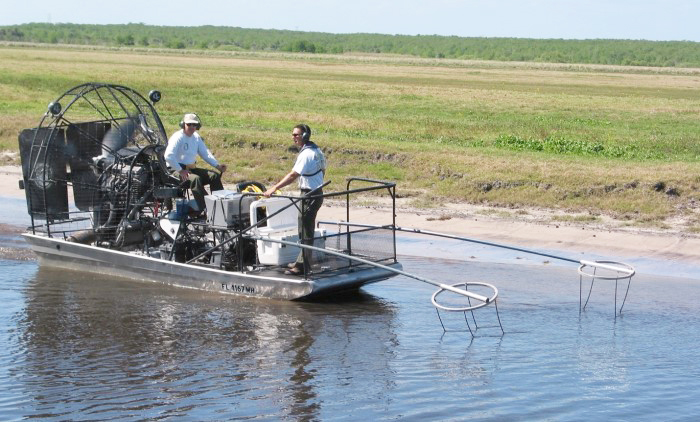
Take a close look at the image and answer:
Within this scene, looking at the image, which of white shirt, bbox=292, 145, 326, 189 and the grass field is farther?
the grass field

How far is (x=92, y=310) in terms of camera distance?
12.7 metres

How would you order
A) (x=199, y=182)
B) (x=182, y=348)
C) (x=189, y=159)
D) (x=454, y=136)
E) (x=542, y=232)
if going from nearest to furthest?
(x=182, y=348) < (x=199, y=182) < (x=189, y=159) < (x=542, y=232) < (x=454, y=136)

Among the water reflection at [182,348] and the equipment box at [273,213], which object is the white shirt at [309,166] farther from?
the water reflection at [182,348]

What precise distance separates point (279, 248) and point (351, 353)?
213 centimetres

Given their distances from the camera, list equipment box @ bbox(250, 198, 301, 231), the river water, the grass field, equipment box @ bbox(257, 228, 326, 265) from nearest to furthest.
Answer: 1. the river water
2. equipment box @ bbox(250, 198, 301, 231)
3. equipment box @ bbox(257, 228, 326, 265)
4. the grass field

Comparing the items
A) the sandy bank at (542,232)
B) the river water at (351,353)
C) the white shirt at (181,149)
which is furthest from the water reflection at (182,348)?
the sandy bank at (542,232)

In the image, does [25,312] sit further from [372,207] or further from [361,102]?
[361,102]

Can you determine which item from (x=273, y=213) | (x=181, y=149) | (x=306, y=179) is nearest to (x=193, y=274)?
(x=273, y=213)

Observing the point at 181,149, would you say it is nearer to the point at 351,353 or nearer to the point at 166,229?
the point at 166,229

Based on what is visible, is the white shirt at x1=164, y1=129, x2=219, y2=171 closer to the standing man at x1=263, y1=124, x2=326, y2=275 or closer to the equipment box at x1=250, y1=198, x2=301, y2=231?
the equipment box at x1=250, y1=198, x2=301, y2=231

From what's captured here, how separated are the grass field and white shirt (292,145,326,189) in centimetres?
733

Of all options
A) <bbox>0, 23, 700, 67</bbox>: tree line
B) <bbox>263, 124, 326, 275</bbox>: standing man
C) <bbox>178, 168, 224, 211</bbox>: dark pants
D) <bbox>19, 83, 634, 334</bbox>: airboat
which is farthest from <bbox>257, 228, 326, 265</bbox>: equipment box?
<bbox>0, 23, 700, 67</bbox>: tree line

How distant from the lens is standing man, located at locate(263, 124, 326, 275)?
1223cm

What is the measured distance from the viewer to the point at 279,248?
41.6ft
